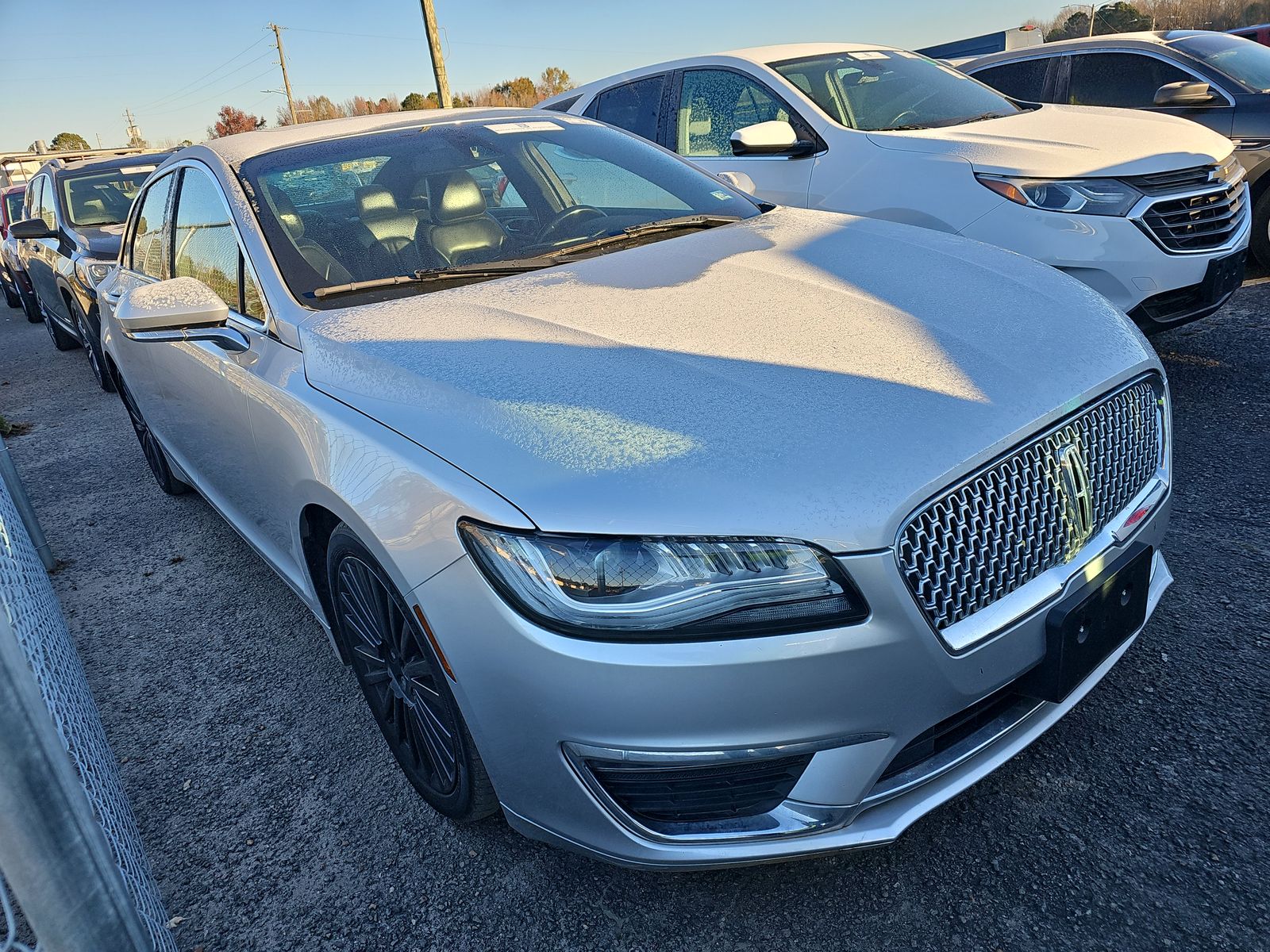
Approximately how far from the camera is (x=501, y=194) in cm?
297

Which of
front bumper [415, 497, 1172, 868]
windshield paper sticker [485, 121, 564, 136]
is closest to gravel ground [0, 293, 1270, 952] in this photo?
front bumper [415, 497, 1172, 868]

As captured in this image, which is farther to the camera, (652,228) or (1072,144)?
(1072,144)

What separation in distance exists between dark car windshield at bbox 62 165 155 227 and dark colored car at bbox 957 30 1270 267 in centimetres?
704

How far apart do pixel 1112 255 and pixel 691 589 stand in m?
3.25

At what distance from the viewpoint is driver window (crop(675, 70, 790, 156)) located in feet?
16.9

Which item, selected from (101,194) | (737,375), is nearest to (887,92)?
(737,375)

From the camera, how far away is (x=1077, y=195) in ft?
13.0

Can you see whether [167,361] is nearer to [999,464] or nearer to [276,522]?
[276,522]

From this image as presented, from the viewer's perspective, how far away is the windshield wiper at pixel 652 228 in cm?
275

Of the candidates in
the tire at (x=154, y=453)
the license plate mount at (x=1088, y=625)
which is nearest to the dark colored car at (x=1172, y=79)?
the license plate mount at (x=1088, y=625)

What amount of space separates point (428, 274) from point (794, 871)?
1786 millimetres

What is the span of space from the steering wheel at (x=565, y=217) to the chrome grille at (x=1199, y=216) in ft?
8.06

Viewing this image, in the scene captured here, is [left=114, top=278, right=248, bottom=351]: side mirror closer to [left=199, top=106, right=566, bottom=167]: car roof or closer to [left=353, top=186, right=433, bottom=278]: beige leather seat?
[left=353, top=186, right=433, bottom=278]: beige leather seat

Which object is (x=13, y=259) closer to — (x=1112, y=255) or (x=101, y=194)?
(x=101, y=194)
